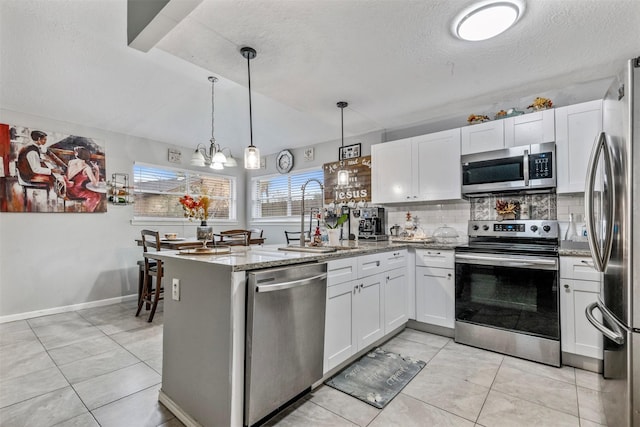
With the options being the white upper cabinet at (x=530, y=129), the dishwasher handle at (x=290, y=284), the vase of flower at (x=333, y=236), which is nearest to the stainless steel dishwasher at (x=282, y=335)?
the dishwasher handle at (x=290, y=284)

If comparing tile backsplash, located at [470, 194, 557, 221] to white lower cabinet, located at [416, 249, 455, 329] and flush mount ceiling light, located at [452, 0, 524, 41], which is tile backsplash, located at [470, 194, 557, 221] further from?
flush mount ceiling light, located at [452, 0, 524, 41]

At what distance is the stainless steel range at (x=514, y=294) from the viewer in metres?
2.43

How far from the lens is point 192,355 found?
171cm

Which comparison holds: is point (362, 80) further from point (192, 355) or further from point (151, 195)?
point (151, 195)

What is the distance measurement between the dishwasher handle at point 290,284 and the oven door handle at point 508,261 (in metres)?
1.57

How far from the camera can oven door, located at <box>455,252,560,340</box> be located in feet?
7.97

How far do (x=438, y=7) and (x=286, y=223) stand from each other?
13.4 feet

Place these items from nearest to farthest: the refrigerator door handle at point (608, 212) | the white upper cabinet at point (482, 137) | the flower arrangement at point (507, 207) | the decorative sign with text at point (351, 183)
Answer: the refrigerator door handle at point (608, 212) → the white upper cabinet at point (482, 137) → the flower arrangement at point (507, 207) → the decorative sign with text at point (351, 183)

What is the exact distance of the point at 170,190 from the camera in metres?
5.05

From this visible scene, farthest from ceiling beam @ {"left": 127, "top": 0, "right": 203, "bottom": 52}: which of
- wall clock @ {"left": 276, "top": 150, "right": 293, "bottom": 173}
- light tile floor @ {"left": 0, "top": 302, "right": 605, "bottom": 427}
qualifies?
wall clock @ {"left": 276, "top": 150, "right": 293, "bottom": 173}

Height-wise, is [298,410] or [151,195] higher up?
[151,195]

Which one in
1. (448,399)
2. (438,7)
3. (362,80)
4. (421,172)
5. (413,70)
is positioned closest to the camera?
(438,7)

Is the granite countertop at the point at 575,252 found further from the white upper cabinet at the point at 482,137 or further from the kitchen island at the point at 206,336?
the kitchen island at the point at 206,336

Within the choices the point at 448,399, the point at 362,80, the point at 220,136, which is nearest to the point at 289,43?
the point at 362,80
